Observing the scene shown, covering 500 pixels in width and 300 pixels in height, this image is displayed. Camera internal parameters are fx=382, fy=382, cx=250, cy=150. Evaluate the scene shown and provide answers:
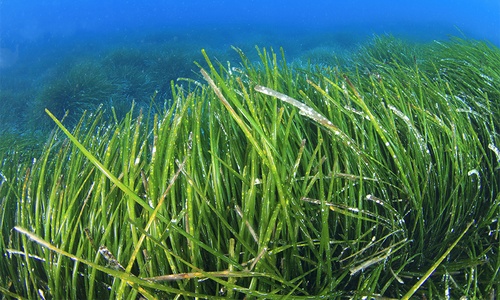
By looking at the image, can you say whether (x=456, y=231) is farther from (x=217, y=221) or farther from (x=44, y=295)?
(x=44, y=295)

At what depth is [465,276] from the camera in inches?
16.6

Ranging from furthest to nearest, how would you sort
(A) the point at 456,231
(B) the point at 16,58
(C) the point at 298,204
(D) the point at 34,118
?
(B) the point at 16,58 < (D) the point at 34,118 < (A) the point at 456,231 < (C) the point at 298,204

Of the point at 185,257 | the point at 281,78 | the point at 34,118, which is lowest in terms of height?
the point at 34,118

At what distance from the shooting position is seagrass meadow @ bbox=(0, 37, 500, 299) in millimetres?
330

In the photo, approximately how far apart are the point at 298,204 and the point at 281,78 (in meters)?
0.30

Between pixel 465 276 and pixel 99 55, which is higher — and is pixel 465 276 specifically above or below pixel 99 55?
below

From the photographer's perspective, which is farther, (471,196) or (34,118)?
(34,118)

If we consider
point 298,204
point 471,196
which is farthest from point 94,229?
point 471,196

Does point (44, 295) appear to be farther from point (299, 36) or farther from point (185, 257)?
point (299, 36)

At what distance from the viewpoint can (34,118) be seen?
4.64ft

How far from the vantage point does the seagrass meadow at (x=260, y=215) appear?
13.0 inches

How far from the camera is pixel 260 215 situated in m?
0.36

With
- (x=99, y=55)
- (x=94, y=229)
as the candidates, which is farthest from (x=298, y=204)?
(x=99, y=55)

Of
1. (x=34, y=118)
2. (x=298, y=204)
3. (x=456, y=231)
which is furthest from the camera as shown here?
(x=34, y=118)
